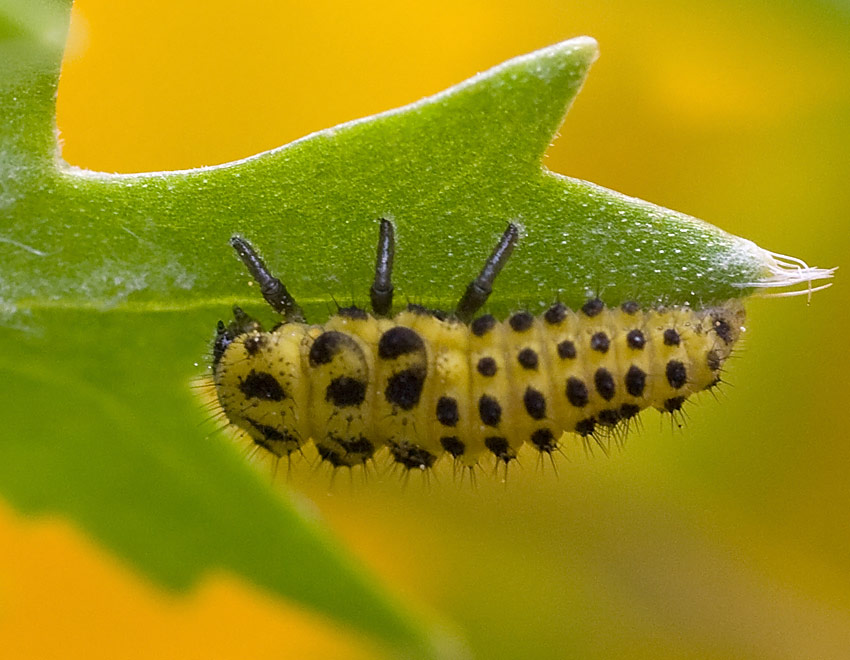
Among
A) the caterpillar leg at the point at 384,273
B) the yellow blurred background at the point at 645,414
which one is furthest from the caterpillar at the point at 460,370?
the yellow blurred background at the point at 645,414

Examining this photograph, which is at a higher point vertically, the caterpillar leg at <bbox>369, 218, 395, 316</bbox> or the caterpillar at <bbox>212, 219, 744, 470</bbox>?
the caterpillar leg at <bbox>369, 218, 395, 316</bbox>

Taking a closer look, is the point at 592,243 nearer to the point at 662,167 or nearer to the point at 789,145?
the point at 662,167

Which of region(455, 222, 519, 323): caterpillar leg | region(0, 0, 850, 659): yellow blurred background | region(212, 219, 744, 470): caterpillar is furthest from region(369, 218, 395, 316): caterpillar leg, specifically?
region(0, 0, 850, 659): yellow blurred background

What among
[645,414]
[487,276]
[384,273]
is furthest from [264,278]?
[645,414]

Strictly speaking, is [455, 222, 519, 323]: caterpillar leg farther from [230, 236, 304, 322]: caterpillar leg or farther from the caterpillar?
[230, 236, 304, 322]: caterpillar leg

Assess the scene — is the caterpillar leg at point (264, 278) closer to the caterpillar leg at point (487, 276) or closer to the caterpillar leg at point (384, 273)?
the caterpillar leg at point (384, 273)

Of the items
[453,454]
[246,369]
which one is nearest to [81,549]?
[246,369]

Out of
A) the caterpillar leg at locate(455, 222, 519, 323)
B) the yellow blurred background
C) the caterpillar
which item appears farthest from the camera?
the yellow blurred background
